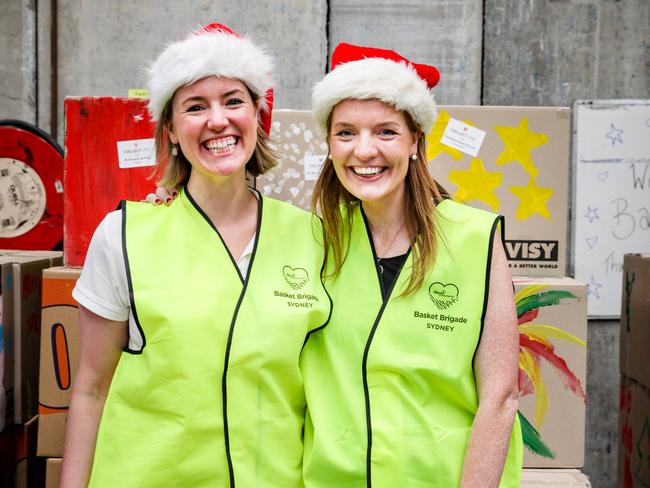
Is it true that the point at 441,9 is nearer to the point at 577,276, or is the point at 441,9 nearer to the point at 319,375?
the point at 577,276

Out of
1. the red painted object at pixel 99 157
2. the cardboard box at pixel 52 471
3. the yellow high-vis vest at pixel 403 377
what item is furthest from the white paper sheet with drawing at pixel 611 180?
the cardboard box at pixel 52 471

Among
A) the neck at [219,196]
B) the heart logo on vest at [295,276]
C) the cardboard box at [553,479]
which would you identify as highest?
the neck at [219,196]

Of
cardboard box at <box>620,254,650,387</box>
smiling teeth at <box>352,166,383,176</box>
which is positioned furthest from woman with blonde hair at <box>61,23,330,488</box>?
cardboard box at <box>620,254,650,387</box>

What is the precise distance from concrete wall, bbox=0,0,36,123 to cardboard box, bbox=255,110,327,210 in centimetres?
209

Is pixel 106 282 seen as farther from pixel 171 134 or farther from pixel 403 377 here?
pixel 403 377

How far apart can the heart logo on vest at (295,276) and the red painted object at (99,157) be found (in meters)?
0.70

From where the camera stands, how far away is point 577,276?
147 inches

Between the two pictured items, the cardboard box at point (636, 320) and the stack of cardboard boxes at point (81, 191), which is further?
the cardboard box at point (636, 320)

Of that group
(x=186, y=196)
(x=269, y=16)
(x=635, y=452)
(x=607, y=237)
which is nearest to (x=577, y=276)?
(x=607, y=237)

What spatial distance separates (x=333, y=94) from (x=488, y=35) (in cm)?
229

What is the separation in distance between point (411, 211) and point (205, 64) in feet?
2.05

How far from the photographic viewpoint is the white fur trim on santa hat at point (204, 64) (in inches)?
65.7

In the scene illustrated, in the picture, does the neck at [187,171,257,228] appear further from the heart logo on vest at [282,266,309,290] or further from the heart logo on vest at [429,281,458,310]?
the heart logo on vest at [429,281,458,310]

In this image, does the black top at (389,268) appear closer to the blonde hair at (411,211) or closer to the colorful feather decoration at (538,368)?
the blonde hair at (411,211)
